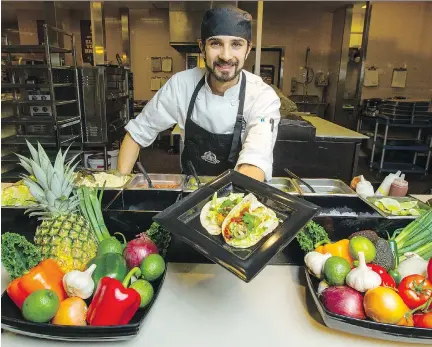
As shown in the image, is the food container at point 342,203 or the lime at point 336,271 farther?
the food container at point 342,203

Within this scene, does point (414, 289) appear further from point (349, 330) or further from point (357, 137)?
point (357, 137)

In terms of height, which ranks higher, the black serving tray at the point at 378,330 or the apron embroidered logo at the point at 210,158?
the apron embroidered logo at the point at 210,158

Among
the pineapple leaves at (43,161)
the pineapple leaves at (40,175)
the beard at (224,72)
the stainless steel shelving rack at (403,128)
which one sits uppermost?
the beard at (224,72)

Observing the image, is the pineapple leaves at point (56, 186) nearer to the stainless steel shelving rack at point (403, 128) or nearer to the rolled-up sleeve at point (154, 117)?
the rolled-up sleeve at point (154, 117)

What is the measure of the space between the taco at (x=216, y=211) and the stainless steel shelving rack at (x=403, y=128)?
18.9 feet

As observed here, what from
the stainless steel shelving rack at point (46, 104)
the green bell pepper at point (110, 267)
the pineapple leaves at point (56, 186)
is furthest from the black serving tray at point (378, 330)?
the stainless steel shelving rack at point (46, 104)

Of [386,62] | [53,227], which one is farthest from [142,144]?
[386,62]

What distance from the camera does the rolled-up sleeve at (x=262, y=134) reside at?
1.66 metres

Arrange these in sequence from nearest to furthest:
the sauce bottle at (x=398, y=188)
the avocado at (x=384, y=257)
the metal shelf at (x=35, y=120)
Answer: the avocado at (x=384, y=257), the sauce bottle at (x=398, y=188), the metal shelf at (x=35, y=120)

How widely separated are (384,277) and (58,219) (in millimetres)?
1087

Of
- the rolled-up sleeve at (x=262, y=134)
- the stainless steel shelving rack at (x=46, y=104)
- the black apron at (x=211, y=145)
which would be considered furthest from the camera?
the stainless steel shelving rack at (x=46, y=104)

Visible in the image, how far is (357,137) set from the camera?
147 inches

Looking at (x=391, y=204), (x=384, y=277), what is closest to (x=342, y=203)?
(x=391, y=204)

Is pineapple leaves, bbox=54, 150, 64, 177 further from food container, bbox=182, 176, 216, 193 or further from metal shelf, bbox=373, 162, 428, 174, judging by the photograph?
metal shelf, bbox=373, 162, 428, 174
